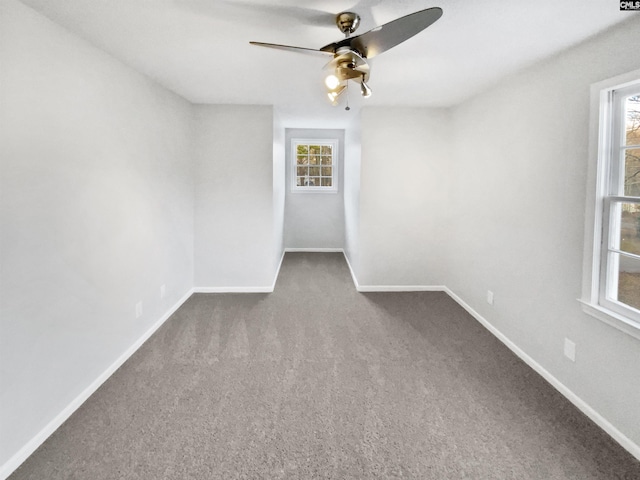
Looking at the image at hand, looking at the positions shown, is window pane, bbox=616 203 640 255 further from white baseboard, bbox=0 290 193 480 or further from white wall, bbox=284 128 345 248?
white wall, bbox=284 128 345 248

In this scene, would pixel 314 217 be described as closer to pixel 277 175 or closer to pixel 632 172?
pixel 277 175

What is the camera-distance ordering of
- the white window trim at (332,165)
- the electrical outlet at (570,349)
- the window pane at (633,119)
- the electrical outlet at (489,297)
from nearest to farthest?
1. the window pane at (633,119)
2. the electrical outlet at (570,349)
3. the electrical outlet at (489,297)
4. the white window trim at (332,165)

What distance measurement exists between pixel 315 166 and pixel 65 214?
518 centimetres

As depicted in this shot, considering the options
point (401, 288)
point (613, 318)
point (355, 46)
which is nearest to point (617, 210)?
point (613, 318)

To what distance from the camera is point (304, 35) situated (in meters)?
2.19

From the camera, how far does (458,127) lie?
4.04 meters

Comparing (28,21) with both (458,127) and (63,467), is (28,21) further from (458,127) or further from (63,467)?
(458,127)

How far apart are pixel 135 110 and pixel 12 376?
204 cm

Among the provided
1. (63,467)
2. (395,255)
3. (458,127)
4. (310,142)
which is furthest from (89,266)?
(310,142)

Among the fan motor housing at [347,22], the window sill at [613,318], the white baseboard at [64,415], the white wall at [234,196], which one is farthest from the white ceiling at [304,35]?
the white baseboard at [64,415]

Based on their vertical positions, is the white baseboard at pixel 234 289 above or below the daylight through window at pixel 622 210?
below

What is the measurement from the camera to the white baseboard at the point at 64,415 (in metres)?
1.68

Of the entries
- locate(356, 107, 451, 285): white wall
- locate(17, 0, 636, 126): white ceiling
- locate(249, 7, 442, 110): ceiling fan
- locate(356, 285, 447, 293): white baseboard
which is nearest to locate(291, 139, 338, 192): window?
locate(356, 107, 451, 285): white wall

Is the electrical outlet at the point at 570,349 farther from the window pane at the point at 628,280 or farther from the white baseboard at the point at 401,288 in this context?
the white baseboard at the point at 401,288
